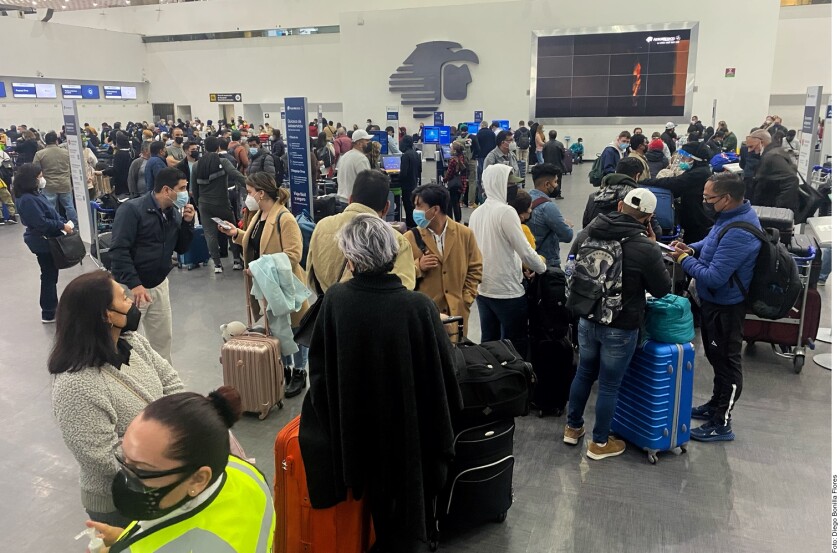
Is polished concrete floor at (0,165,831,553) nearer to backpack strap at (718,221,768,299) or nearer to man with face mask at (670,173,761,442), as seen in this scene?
man with face mask at (670,173,761,442)

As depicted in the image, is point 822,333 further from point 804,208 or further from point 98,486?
point 98,486

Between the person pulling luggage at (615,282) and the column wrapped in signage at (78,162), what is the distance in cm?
616

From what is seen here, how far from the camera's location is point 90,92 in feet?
83.0

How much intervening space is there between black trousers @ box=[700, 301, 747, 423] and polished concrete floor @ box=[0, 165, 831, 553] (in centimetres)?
26

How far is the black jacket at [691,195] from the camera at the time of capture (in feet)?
17.1

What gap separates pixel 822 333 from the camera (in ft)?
16.5

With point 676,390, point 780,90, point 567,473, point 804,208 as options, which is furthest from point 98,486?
point 780,90

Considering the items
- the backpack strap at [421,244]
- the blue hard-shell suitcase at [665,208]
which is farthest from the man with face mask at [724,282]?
the blue hard-shell suitcase at [665,208]

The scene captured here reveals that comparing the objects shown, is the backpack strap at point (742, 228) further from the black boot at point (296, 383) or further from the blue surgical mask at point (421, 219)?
the black boot at point (296, 383)

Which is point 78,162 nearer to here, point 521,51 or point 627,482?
point 627,482

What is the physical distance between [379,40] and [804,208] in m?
18.2

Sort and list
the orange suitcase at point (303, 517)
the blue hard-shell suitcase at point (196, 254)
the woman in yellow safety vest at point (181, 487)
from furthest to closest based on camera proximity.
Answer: the blue hard-shell suitcase at point (196, 254) → the orange suitcase at point (303, 517) → the woman in yellow safety vest at point (181, 487)

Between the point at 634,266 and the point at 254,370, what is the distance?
2.35 m

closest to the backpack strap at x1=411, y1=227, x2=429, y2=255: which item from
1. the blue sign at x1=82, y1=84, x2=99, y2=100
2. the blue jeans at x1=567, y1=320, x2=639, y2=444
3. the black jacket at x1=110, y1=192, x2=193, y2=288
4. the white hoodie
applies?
the white hoodie
